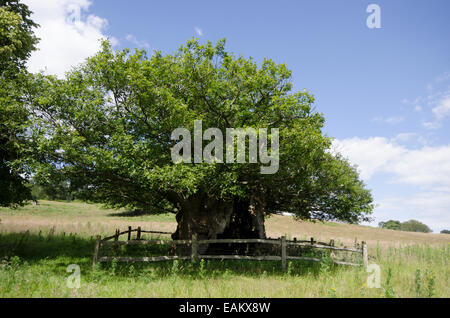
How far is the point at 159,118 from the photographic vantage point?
1385 cm

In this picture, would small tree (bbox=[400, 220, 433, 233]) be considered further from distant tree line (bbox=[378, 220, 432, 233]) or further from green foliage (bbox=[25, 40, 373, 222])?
green foliage (bbox=[25, 40, 373, 222])

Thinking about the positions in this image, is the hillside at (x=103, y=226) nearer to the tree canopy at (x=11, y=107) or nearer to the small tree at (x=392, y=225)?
the tree canopy at (x=11, y=107)

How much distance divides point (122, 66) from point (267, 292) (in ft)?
41.0

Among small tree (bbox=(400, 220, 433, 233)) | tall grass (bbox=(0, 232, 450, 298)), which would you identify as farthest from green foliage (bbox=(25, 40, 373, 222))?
small tree (bbox=(400, 220, 433, 233))

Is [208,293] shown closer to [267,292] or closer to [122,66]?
[267,292]

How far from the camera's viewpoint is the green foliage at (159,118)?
1227 cm

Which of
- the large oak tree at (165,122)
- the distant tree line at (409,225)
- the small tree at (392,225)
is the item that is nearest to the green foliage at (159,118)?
the large oak tree at (165,122)

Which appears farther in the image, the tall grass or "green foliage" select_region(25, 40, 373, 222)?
"green foliage" select_region(25, 40, 373, 222)

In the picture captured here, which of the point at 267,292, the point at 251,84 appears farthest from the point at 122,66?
the point at 267,292

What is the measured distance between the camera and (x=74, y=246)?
19.1 m

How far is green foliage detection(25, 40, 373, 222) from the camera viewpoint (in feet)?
40.3

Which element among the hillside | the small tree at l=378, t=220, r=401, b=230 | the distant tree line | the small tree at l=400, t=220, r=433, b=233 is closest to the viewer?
the hillside

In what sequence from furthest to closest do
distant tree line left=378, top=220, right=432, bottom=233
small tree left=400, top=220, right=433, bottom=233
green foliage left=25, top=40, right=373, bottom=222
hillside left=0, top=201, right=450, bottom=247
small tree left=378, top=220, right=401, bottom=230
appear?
small tree left=400, top=220, right=433, bottom=233
distant tree line left=378, top=220, right=432, bottom=233
small tree left=378, top=220, right=401, bottom=230
hillside left=0, top=201, right=450, bottom=247
green foliage left=25, top=40, right=373, bottom=222
